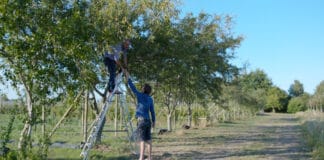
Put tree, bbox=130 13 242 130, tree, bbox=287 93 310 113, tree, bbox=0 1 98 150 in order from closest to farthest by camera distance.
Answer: tree, bbox=0 1 98 150
tree, bbox=130 13 242 130
tree, bbox=287 93 310 113

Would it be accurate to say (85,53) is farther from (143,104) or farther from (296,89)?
(296,89)

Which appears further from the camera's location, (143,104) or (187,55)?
(187,55)

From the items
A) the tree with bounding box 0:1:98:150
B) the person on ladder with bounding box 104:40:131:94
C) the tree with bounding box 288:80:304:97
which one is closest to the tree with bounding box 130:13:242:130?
the person on ladder with bounding box 104:40:131:94

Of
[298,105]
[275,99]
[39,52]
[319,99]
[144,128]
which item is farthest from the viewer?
[275,99]

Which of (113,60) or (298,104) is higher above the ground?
(298,104)

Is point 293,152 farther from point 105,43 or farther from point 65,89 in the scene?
point 65,89

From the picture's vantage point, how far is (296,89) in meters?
140

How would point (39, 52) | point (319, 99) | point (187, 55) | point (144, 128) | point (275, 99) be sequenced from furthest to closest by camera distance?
point (275, 99) < point (319, 99) < point (187, 55) < point (144, 128) < point (39, 52)

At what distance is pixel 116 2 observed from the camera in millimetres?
15391

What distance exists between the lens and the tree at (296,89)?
138375mm

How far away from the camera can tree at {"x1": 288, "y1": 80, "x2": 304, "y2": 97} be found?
138 metres

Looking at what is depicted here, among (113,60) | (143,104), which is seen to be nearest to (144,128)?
(143,104)

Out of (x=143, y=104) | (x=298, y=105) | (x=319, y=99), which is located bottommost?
(x=143, y=104)

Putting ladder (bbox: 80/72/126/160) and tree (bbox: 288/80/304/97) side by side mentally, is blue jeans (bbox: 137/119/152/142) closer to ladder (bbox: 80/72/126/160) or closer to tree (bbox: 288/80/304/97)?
ladder (bbox: 80/72/126/160)
